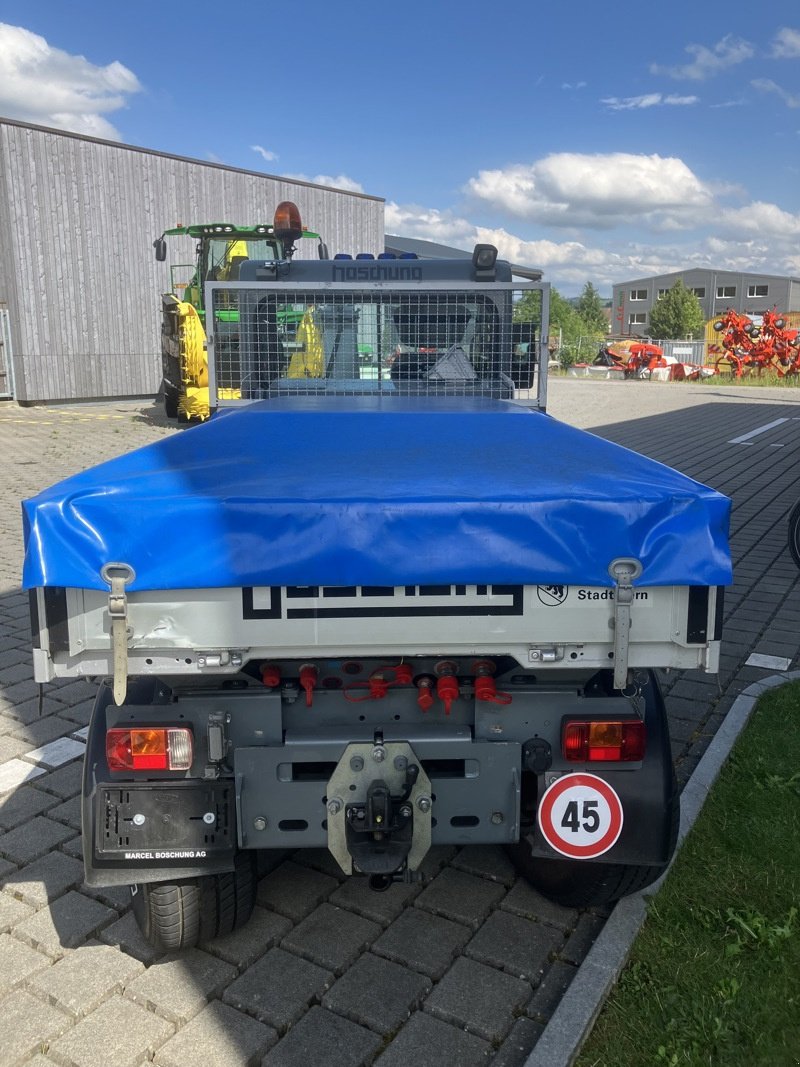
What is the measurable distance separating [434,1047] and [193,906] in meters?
0.89

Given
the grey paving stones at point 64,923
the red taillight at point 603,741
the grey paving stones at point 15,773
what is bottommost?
the grey paving stones at point 64,923

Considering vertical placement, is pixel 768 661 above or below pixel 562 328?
below

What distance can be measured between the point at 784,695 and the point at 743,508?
18.9 feet

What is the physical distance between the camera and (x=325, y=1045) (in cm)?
274

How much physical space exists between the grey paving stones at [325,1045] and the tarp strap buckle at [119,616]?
118cm

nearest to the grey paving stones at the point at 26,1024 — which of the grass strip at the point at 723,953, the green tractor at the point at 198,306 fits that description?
the grass strip at the point at 723,953

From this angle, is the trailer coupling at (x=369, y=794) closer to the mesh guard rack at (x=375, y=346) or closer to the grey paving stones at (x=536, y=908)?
the grey paving stones at (x=536, y=908)

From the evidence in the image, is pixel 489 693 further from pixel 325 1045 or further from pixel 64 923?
pixel 64 923

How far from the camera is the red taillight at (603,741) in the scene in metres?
2.83

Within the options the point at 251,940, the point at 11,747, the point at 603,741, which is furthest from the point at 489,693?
the point at 11,747

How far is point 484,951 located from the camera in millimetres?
3156

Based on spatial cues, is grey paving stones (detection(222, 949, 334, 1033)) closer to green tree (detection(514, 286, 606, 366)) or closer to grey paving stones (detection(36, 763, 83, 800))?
grey paving stones (detection(36, 763, 83, 800))

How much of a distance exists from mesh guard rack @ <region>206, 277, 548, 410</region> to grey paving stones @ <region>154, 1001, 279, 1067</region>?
317 cm

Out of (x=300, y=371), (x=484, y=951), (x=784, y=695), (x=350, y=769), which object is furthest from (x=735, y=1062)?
(x=300, y=371)
